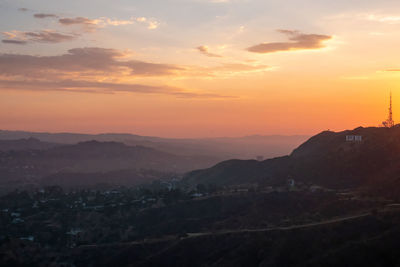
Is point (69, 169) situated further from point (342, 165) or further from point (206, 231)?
point (206, 231)

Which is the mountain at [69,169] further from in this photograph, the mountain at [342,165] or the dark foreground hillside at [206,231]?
the dark foreground hillside at [206,231]

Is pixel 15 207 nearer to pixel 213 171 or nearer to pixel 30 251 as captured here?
pixel 30 251

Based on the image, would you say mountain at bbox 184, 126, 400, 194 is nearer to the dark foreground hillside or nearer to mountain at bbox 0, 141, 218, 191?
the dark foreground hillside

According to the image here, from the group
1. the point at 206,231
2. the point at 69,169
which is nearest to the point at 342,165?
the point at 206,231

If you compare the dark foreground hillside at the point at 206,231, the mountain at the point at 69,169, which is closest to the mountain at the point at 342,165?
the dark foreground hillside at the point at 206,231

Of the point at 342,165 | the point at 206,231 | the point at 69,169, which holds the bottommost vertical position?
the point at 206,231

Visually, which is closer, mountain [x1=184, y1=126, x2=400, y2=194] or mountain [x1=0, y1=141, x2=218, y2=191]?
mountain [x1=184, y1=126, x2=400, y2=194]

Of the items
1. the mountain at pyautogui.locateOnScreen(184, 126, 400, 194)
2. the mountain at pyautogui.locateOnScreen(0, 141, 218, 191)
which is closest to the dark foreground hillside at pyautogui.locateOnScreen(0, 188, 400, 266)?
the mountain at pyautogui.locateOnScreen(184, 126, 400, 194)

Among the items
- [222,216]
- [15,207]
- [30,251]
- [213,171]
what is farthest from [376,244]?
[213,171]
